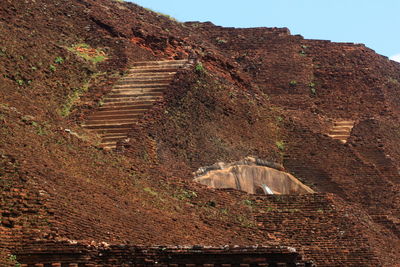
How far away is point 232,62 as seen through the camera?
47.4 metres

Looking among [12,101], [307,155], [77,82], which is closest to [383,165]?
[307,155]

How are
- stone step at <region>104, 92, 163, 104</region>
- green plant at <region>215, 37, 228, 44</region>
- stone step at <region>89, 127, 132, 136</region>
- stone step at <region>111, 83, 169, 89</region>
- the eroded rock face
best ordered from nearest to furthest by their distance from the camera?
stone step at <region>89, 127, 132, 136</region> → the eroded rock face → stone step at <region>104, 92, 163, 104</region> → stone step at <region>111, 83, 169, 89</region> → green plant at <region>215, 37, 228, 44</region>

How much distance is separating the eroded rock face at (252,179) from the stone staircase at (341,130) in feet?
13.4

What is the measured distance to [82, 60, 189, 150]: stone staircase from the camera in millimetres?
35750

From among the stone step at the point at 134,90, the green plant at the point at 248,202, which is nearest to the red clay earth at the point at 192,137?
the green plant at the point at 248,202

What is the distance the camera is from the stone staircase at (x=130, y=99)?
3575 centimetres

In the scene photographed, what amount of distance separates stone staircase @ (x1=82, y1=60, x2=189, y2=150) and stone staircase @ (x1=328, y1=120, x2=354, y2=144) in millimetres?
6449

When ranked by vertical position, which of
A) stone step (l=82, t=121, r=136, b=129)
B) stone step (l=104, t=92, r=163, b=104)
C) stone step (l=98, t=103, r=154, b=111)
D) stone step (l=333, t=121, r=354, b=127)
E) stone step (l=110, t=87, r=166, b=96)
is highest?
stone step (l=333, t=121, r=354, b=127)

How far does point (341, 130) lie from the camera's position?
44188 millimetres

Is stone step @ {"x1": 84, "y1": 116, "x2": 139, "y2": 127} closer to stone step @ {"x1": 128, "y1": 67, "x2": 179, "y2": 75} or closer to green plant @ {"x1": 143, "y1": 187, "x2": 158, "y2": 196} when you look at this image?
stone step @ {"x1": 128, "y1": 67, "x2": 179, "y2": 75}

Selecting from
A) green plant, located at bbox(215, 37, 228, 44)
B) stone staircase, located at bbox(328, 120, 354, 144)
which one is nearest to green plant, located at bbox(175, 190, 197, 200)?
stone staircase, located at bbox(328, 120, 354, 144)

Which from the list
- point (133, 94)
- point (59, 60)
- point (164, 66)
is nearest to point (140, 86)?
point (133, 94)

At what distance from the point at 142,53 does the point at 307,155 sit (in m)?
6.86

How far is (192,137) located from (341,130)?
Answer: 910cm
